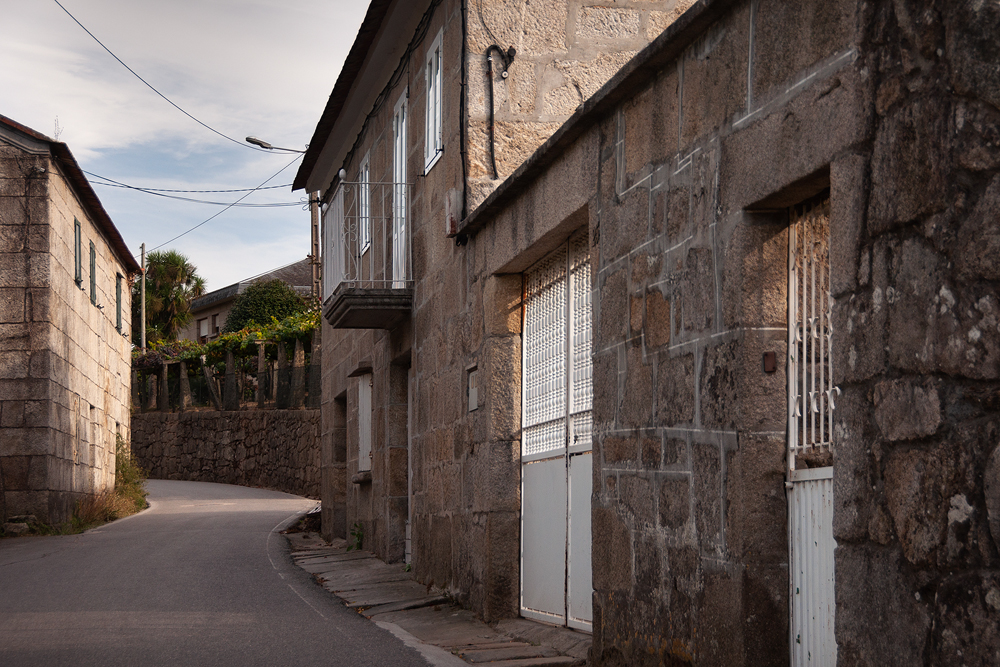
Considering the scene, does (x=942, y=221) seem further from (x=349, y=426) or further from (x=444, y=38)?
(x=349, y=426)

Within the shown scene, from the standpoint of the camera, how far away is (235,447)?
2748 cm

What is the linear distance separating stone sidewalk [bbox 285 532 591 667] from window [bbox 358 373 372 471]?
1.47 meters

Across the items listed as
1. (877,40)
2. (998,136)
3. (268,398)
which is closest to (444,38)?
(877,40)

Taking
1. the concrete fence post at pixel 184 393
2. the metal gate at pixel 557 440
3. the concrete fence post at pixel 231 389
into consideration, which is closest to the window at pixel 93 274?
the concrete fence post at pixel 231 389

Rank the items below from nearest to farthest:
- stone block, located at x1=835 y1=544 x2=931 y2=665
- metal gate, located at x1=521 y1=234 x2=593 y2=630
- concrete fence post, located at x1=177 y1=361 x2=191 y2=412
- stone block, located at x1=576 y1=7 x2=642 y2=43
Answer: stone block, located at x1=835 y1=544 x2=931 y2=665
metal gate, located at x1=521 y1=234 x2=593 y2=630
stone block, located at x1=576 y1=7 x2=642 y2=43
concrete fence post, located at x1=177 y1=361 x2=191 y2=412

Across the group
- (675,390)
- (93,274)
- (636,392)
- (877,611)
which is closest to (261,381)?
(93,274)

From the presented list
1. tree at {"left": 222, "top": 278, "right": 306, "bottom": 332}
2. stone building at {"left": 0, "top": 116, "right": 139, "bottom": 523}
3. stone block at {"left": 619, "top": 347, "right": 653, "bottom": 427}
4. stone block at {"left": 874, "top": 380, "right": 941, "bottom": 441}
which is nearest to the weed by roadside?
stone building at {"left": 0, "top": 116, "right": 139, "bottom": 523}

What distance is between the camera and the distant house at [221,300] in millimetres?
45844

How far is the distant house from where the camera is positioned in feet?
150

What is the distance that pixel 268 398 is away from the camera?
89.5 ft

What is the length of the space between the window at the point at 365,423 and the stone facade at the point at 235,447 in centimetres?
1097

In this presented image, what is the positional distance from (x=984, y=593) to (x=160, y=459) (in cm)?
2955

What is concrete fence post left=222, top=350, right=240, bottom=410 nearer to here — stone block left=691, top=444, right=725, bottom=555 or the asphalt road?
the asphalt road

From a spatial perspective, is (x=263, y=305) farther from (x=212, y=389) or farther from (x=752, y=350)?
(x=752, y=350)
